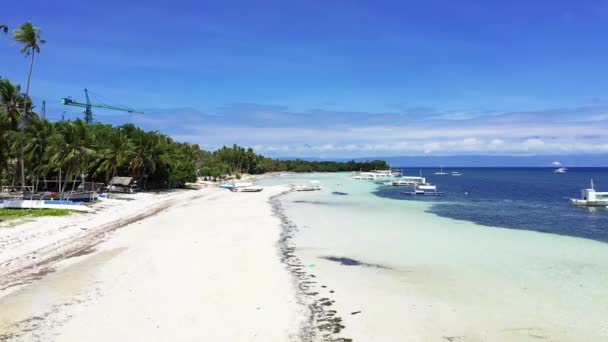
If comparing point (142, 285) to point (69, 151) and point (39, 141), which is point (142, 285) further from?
point (39, 141)

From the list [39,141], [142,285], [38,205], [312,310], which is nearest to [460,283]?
[312,310]

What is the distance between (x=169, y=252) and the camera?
15.6 metres

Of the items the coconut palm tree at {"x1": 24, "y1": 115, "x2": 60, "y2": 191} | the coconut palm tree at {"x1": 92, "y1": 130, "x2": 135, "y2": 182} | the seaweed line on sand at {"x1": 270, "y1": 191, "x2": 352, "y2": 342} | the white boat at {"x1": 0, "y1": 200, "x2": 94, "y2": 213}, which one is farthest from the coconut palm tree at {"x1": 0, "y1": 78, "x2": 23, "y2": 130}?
the seaweed line on sand at {"x1": 270, "y1": 191, "x2": 352, "y2": 342}

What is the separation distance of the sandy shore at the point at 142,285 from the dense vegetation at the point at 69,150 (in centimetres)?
929

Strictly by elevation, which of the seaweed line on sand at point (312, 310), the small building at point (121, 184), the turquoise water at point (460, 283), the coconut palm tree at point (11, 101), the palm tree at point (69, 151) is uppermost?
the coconut palm tree at point (11, 101)

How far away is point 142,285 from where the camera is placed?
441 inches

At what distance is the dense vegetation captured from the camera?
2614 cm

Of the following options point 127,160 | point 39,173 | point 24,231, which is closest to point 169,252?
point 24,231

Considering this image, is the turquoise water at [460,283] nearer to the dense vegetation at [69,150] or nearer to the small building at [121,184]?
the dense vegetation at [69,150]

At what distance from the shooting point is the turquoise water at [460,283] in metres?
8.64

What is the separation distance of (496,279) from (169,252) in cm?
1125

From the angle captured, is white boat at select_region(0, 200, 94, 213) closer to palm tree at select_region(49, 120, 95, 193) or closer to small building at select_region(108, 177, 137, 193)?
palm tree at select_region(49, 120, 95, 193)

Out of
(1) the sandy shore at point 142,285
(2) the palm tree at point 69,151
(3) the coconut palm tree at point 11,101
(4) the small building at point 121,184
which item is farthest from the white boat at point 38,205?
(4) the small building at point 121,184

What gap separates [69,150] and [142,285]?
71.1 feet
